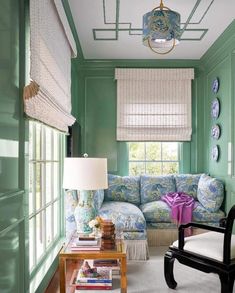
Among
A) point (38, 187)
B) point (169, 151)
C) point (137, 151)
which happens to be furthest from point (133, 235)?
point (169, 151)

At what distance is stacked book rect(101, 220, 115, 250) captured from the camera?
104 inches

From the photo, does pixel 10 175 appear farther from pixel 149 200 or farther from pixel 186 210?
pixel 149 200

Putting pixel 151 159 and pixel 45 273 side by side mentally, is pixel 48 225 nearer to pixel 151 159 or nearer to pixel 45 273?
pixel 45 273

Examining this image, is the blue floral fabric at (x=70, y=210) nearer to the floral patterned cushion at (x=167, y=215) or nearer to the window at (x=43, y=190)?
the window at (x=43, y=190)

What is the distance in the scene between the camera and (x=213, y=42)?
14.8 feet

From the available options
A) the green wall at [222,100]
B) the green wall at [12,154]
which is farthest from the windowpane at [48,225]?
the green wall at [222,100]

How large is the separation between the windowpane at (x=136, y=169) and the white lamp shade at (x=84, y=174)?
263 centimetres

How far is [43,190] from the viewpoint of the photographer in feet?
10.4

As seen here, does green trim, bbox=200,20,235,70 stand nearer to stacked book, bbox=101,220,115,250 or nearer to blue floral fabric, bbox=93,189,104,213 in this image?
blue floral fabric, bbox=93,189,104,213

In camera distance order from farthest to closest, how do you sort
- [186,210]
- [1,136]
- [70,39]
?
[186,210], [70,39], [1,136]

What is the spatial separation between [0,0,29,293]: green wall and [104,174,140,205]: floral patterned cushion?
2617 mm

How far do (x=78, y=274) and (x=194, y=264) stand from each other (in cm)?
102

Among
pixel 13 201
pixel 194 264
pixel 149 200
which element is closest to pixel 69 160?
pixel 13 201

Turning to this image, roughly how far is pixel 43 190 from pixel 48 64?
1211 millimetres
